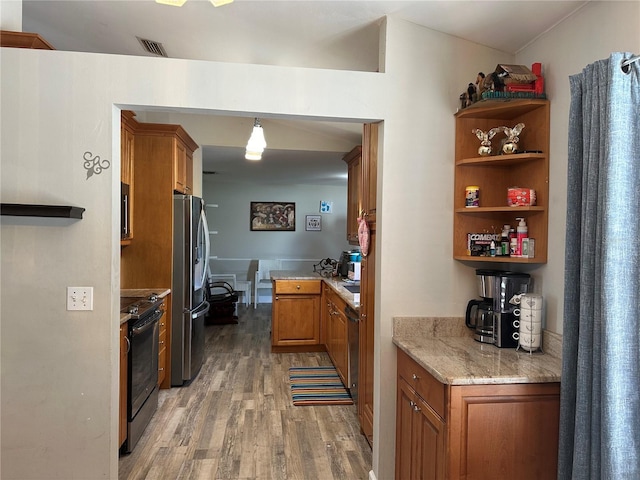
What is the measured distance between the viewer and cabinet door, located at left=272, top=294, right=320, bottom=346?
4754 millimetres

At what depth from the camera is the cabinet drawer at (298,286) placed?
4.73 meters

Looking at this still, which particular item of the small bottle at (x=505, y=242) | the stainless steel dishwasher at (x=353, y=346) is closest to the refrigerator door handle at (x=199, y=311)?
the stainless steel dishwasher at (x=353, y=346)

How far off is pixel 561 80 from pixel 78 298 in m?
2.49

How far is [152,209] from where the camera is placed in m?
3.54

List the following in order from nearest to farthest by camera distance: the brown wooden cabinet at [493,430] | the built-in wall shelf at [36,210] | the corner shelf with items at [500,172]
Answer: the brown wooden cabinet at [493,430]
the built-in wall shelf at [36,210]
the corner shelf with items at [500,172]

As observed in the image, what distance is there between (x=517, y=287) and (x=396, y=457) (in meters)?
1.07

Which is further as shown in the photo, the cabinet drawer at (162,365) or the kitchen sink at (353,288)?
the kitchen sink at (353,288)

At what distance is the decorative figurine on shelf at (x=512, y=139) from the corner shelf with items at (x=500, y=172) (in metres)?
0.05

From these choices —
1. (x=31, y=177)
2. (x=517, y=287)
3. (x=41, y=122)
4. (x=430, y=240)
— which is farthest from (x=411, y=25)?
(x=31, y=177)

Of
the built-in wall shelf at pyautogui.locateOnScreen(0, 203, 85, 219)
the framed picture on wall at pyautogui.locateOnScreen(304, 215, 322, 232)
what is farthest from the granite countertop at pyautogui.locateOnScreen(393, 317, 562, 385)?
the framed picture on wall at pyautogui.locateOnScreen(304, 215, 322, 232)

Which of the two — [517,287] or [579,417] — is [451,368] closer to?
[579,417]

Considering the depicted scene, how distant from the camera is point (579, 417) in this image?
150cm

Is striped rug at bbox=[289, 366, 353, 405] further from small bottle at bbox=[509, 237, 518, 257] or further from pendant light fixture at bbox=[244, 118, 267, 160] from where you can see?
pendant light fixture at bbox=[244, 118, 267, 160]

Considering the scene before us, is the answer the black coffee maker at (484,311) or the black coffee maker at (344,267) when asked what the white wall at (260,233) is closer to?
the black coffee maker at (344,267)
